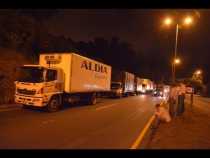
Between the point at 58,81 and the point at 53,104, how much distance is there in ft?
5.18

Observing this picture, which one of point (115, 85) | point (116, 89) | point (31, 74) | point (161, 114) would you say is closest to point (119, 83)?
point (115, 85)

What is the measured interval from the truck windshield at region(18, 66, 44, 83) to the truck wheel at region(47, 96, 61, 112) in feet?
5.59

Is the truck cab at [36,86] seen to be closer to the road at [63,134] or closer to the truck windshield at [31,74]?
the truck windshield at [31,74]

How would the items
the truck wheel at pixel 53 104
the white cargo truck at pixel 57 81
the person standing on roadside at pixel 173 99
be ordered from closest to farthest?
the person standing on roadside at pixel 173 99 < the white cargo truck at pixel 57 81 < the truck wheel at pixel 53 104

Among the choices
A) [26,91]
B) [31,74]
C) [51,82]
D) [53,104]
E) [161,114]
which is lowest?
[161,114]

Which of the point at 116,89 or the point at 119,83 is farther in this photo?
the point at 119,83

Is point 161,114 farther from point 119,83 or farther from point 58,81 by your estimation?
point 119,83

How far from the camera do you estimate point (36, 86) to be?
16594mm

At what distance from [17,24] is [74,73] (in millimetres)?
11058

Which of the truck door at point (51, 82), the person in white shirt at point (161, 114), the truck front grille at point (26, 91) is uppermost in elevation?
the truck door at point (51, 82)

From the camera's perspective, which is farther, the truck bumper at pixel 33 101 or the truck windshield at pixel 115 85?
the truck windshield at pixel 115 85

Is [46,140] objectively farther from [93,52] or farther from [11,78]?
[93,52]

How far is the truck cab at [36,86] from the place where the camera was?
16.7m

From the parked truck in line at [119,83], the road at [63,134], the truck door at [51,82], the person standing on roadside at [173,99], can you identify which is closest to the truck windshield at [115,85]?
the parked truck in line at [119,83]
